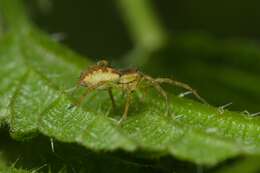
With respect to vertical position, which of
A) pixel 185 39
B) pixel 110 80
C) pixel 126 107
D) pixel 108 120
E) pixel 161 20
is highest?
pixel 161 20

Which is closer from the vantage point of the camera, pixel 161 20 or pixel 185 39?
pixel 185 39

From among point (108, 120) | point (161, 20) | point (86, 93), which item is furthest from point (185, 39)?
point (108, 120)

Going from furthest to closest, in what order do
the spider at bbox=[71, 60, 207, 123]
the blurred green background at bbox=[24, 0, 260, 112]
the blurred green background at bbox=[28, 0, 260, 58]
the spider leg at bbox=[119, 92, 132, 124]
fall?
the blurred green background at bbox=[28, 0, 260, 58] < the blurred green background at bbox=[24, 0, 260, 112] < the spider at bbox=[71, 60, 207, 123] < the spider leg at bbox=[119, 92, 132, 124]

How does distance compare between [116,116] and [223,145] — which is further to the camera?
[116,116]

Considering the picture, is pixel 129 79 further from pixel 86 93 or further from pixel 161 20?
pixel 161 20

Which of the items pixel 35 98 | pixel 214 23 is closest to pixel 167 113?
pixel 35 98

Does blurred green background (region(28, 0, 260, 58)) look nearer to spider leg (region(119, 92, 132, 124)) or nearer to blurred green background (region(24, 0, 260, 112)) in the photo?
blurred green background (region(24, 0, 260, 112))

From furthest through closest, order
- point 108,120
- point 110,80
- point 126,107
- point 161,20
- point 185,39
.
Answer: point 161,20
point 185,39
point 110,80
point 126,107
point 108,120

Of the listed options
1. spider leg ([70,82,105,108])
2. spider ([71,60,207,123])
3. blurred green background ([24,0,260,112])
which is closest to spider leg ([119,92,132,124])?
spider ([71,60,207,123])

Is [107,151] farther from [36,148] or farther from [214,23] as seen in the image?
[214,23]
